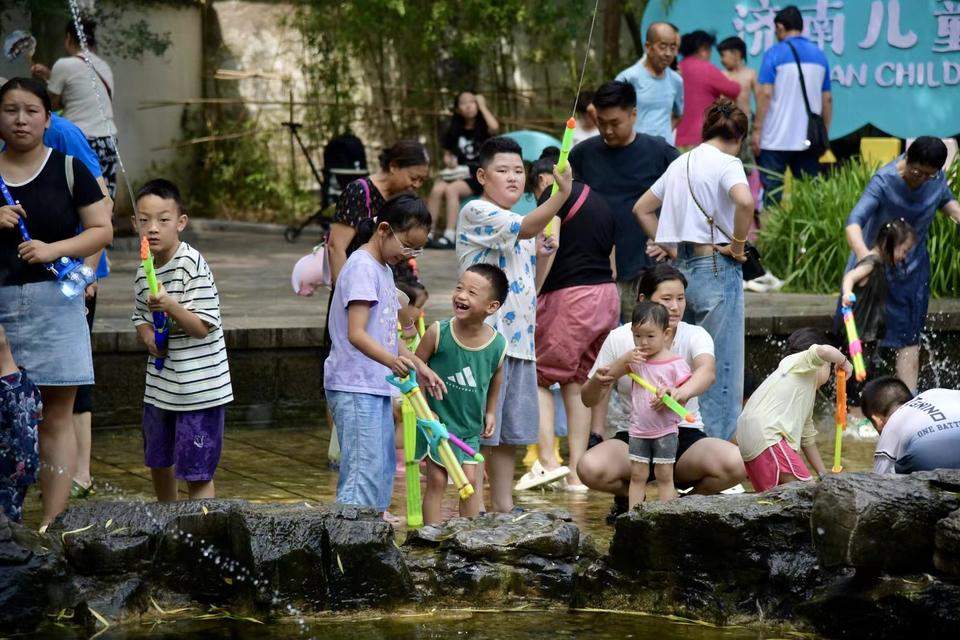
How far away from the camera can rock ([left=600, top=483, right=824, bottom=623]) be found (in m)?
4.80

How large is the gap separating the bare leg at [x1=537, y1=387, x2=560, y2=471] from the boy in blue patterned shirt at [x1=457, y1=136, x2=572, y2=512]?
665 millimetres

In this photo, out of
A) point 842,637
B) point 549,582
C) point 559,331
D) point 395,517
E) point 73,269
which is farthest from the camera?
point 559,331

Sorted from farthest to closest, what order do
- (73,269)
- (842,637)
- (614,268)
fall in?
1. (614,268)
2. (73,269)
3. (842,637)

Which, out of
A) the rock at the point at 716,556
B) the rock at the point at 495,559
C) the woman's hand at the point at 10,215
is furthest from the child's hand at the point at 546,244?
the woman's hand at the point at 10,215

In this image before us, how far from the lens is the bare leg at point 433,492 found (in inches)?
222

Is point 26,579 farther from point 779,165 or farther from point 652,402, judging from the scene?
point 779,165

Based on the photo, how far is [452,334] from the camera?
564 centimetres

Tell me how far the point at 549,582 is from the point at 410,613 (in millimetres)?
485

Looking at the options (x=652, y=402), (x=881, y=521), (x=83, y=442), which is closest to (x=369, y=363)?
(x=652, y=402)

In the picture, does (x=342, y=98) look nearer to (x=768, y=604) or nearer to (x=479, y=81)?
(x=479, y=81)

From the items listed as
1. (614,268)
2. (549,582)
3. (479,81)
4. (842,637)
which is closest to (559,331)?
(614,268)

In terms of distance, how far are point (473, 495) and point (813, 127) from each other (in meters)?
6.94

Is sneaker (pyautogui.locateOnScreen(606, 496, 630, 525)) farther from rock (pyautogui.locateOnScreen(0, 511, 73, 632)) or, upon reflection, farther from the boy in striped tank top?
rock (pyautogui.locateOnScreen(0, 511, 73, 632))

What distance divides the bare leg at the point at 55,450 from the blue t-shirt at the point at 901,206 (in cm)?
441
